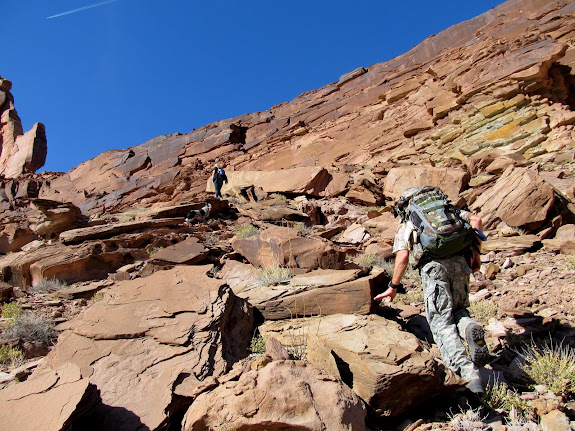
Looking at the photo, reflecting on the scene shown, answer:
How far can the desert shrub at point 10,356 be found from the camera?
12.3 feet

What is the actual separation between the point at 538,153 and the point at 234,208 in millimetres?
10674

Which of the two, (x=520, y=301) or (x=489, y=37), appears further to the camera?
(x=489, y=37)

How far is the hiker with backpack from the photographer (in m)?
3.09

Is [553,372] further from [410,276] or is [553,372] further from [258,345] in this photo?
[410,276]

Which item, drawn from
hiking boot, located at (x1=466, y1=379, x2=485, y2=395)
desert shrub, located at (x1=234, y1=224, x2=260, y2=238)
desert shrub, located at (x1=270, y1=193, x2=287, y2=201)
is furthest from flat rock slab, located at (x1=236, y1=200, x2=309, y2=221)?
hiking boot, located at (x1=466, y1=379, x2=485, y2=395)

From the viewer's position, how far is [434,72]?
20.8 meters

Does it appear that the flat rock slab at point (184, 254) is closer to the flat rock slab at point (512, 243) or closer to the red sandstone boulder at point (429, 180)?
the flat rock slab at point (512, 243)

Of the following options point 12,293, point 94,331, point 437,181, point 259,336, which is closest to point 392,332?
point 259,336

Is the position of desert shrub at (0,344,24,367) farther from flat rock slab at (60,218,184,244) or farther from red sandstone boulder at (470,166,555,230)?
red sandstone boulder at (470,166,555,230)

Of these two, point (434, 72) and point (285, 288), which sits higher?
point (434, 72)

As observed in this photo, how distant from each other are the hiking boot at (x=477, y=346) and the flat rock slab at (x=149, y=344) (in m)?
2.05

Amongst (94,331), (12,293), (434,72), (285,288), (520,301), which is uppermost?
(434,72)

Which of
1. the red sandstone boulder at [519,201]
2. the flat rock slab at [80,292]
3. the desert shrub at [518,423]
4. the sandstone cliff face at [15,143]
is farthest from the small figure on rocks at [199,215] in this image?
the sandstone cliff face at [15,143]

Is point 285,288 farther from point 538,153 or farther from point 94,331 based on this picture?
point 538,153
